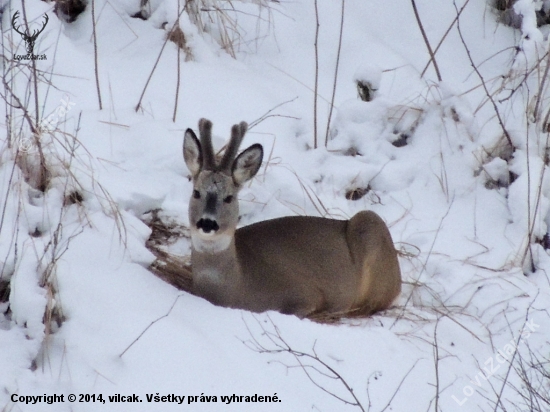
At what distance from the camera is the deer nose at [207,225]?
17.3 ft

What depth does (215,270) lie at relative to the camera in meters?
5.53

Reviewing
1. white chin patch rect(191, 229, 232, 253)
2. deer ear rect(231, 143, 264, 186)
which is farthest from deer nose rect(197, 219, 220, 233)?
deer ear rect(231, 143, 264, 186)

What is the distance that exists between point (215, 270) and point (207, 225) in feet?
1.26

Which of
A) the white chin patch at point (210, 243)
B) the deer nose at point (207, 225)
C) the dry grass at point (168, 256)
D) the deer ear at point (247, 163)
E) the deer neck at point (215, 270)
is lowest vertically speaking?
the dry grass at point (168, 256)

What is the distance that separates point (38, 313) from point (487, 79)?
4788 millimetres

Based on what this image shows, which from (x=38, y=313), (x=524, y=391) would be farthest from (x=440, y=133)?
(x=38, y=313)

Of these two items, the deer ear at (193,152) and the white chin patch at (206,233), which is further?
the deer ear at (193,152)

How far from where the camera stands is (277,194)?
263 inches

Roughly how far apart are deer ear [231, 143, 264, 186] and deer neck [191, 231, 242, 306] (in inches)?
14.1

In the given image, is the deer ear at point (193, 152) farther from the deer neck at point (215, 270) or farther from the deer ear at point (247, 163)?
the deer neck at point (215, 270)

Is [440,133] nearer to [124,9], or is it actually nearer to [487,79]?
[487,79]

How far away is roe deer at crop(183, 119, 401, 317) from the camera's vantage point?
5453 millimetres

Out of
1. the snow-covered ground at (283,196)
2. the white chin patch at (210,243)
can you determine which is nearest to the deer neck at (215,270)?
the white chin patch at (210,243)

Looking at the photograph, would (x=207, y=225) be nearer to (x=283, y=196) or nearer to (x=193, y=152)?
(x=193, y=152)
